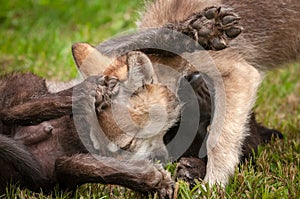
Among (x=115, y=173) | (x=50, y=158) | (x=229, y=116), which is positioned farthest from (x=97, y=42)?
(x=115, y=173)

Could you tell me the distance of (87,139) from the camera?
4609mm

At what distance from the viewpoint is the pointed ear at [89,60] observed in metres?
4.77

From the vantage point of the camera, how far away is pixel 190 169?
4.64m

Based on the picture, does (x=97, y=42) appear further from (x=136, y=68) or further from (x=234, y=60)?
(x=136, y=68)

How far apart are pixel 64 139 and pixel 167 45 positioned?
3.82 ft

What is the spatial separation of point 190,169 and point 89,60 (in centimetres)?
118

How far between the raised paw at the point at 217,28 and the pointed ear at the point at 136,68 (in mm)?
509

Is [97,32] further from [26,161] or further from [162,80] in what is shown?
[26,161]

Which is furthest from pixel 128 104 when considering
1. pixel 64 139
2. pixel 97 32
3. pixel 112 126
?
pixel 97 32

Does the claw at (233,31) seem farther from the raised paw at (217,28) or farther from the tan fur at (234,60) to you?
the tan fur at (234,60)

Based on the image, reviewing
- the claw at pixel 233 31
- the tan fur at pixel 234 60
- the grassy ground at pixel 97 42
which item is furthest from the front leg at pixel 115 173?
the claw at pixel 233 31

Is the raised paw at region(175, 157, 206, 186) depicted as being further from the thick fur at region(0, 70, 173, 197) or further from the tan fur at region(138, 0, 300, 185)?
the thick fur at region(0, 70, 173, 197)

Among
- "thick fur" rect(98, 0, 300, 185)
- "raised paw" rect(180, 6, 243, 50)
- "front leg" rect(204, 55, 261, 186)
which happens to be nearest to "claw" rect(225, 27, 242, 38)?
"raised paw" rect(180, 6, 243, 50)

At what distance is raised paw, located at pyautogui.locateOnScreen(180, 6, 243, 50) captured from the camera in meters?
4.71
